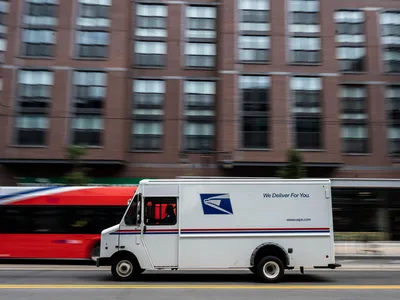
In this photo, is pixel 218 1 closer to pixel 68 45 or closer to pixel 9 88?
pixel 68 45

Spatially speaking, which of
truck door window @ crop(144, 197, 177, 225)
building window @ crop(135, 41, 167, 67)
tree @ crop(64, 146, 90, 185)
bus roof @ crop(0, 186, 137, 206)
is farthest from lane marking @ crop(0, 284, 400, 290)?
building window @ crop(135, 41, 167, 67)

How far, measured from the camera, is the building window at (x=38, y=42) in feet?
90.6

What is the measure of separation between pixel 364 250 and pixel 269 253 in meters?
9.62

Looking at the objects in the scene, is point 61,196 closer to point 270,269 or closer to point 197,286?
point 197,286

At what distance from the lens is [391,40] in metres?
29.4

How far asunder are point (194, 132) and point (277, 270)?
1876 cm

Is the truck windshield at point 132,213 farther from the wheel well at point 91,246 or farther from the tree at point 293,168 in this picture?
the tree at point 293,168

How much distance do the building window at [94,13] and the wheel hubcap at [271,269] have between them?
73.1 ft

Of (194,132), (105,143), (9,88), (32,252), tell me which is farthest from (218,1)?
(32,252)

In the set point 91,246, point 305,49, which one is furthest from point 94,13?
point 91,246

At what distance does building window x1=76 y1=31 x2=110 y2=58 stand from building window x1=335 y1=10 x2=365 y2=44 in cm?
1602

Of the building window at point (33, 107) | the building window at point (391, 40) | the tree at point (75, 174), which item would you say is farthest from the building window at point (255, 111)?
the building window at point (33, 107)

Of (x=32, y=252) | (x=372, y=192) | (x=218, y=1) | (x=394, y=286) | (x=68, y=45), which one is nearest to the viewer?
(x=394, y=286)

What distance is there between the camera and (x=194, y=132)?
28.6m
